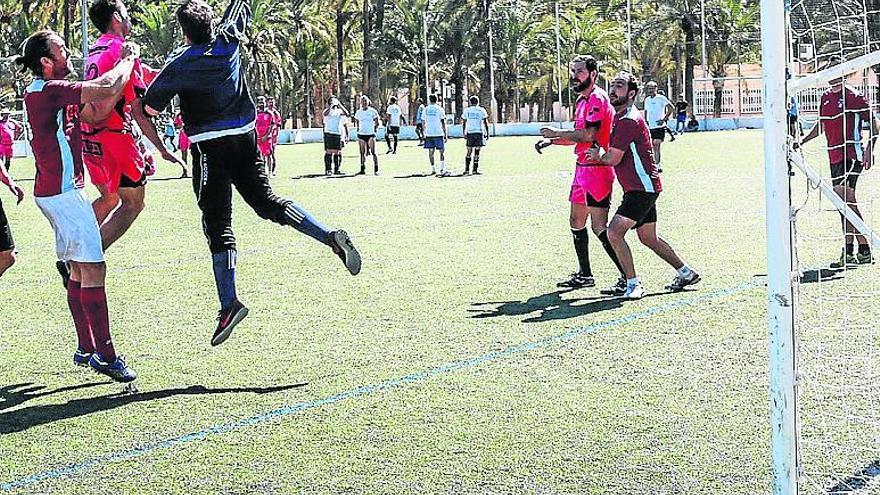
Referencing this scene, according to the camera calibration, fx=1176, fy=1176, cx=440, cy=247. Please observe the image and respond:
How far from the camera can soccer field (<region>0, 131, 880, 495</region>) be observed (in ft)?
15.9

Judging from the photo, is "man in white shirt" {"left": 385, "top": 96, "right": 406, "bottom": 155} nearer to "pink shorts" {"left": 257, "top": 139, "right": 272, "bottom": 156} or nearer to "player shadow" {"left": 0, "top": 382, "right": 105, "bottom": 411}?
"pink shorts" {"left": 257, "top": 139, "right": 272, "bottom": 156}

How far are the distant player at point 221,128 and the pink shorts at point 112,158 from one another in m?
1.05

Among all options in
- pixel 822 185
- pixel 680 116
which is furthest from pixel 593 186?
pixel 680 116

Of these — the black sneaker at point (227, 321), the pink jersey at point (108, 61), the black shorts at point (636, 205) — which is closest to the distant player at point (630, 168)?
the black shorts at point (636, 205)

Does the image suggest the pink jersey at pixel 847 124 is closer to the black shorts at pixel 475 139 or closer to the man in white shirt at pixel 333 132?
the black shorts at pixel 475 139

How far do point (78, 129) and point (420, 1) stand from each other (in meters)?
59.1

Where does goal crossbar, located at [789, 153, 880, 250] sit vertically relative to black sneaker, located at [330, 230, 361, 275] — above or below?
above

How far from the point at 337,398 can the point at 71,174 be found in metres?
1.93

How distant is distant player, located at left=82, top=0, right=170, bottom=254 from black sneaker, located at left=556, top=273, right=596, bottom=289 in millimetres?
3402

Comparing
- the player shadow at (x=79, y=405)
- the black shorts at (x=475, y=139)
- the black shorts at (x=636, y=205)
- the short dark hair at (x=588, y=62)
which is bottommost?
the player shadow at (x=79, y=405)

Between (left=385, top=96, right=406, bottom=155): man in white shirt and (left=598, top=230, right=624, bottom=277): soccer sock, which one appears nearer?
(left=598, top=230, right=624, bottom=277): soccer sock

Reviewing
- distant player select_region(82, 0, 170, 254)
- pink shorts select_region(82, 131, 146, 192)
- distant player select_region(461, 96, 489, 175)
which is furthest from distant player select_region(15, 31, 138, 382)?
distant player select_region(461, 96, 489, 175)

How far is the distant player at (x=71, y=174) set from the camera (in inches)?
244

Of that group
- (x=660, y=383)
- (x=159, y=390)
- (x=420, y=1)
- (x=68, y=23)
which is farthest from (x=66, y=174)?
(x=420, y=1)
